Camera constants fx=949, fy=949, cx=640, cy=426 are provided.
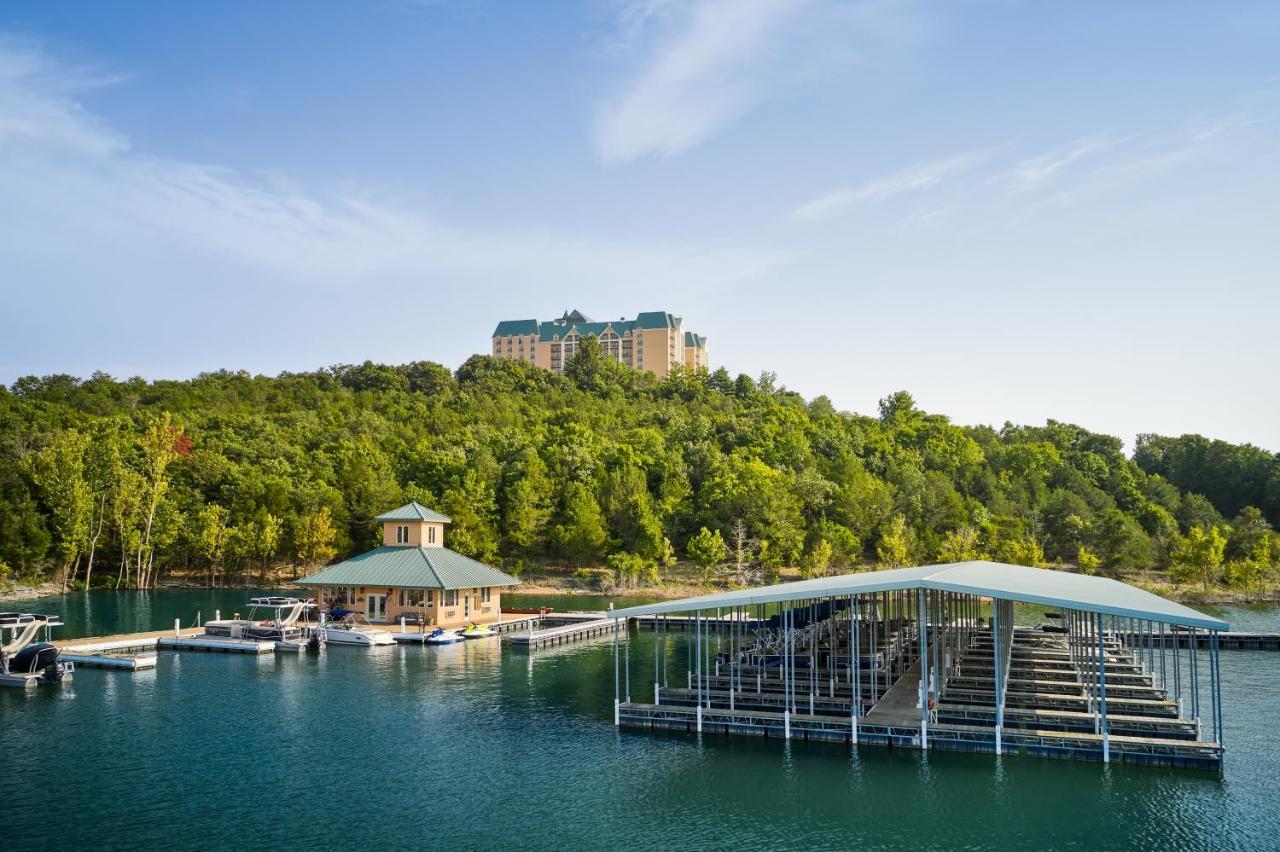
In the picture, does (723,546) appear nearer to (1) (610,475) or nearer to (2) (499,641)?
(1) (610,475)

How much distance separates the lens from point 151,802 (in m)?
19.2

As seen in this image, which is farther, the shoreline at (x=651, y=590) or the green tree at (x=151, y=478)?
the green tree at (x=151, y=478)

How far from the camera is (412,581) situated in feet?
146

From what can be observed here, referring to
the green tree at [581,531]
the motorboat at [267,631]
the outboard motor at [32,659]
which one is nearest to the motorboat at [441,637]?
the motorboat at [267,631]

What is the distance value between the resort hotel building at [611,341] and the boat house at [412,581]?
99.0 m

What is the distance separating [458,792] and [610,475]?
189 feet

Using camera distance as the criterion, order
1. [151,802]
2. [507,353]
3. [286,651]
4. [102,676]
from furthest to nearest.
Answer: [507,353]
[286,651]
[102,676]
[151,802]

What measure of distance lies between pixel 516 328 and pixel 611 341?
17.8 metres

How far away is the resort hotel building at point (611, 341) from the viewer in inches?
5945

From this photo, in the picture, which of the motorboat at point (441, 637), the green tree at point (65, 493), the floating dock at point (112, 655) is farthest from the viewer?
the green tree at point (65, 493)

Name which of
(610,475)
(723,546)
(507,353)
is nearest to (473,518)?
(610,475)

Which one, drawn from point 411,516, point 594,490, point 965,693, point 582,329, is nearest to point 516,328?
point 582,329

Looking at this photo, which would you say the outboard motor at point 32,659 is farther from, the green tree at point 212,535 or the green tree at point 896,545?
the green tree at point 896,545

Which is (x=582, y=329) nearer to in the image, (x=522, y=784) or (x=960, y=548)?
(x=960, y=548)
